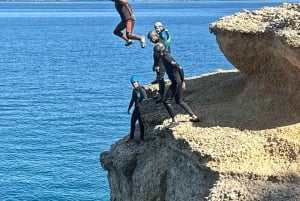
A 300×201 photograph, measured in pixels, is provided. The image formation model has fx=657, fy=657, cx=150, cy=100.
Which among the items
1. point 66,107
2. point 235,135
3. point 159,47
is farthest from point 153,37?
point 66,107

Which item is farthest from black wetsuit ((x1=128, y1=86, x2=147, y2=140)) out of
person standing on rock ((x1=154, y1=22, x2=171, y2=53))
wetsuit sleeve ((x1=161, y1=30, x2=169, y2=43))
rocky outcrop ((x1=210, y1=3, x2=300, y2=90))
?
rocky outcrop ((x1=210, y1=3, x2=300, y2=90))

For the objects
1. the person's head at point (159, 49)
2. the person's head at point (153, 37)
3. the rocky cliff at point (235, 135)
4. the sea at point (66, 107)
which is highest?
the person's head at point (153, 37)

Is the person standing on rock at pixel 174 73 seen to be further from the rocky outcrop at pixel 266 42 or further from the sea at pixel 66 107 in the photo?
the sea at pixel 66 107

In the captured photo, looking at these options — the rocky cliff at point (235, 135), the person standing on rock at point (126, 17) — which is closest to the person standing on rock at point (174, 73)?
the rocky cliff at point (235, 135)

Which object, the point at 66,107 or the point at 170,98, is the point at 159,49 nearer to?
the point at 170,98

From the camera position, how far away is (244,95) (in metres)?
24.4

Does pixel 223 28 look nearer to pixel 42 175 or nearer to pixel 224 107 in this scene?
pixel 224 107

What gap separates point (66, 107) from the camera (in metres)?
64.6

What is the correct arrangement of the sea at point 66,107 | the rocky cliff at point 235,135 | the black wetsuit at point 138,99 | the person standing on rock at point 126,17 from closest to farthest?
the rocky cliff at point 235,135
the black wetsuit at point 138,99
the person standing on rock at point 126,17
the sea at point 66,107

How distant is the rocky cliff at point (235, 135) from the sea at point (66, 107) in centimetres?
1686

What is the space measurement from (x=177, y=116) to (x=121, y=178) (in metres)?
3.41

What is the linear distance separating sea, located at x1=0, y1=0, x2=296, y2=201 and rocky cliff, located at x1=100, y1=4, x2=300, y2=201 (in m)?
16.9

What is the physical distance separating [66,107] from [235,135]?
44.7 meters

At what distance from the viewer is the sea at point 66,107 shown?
1750 inches
